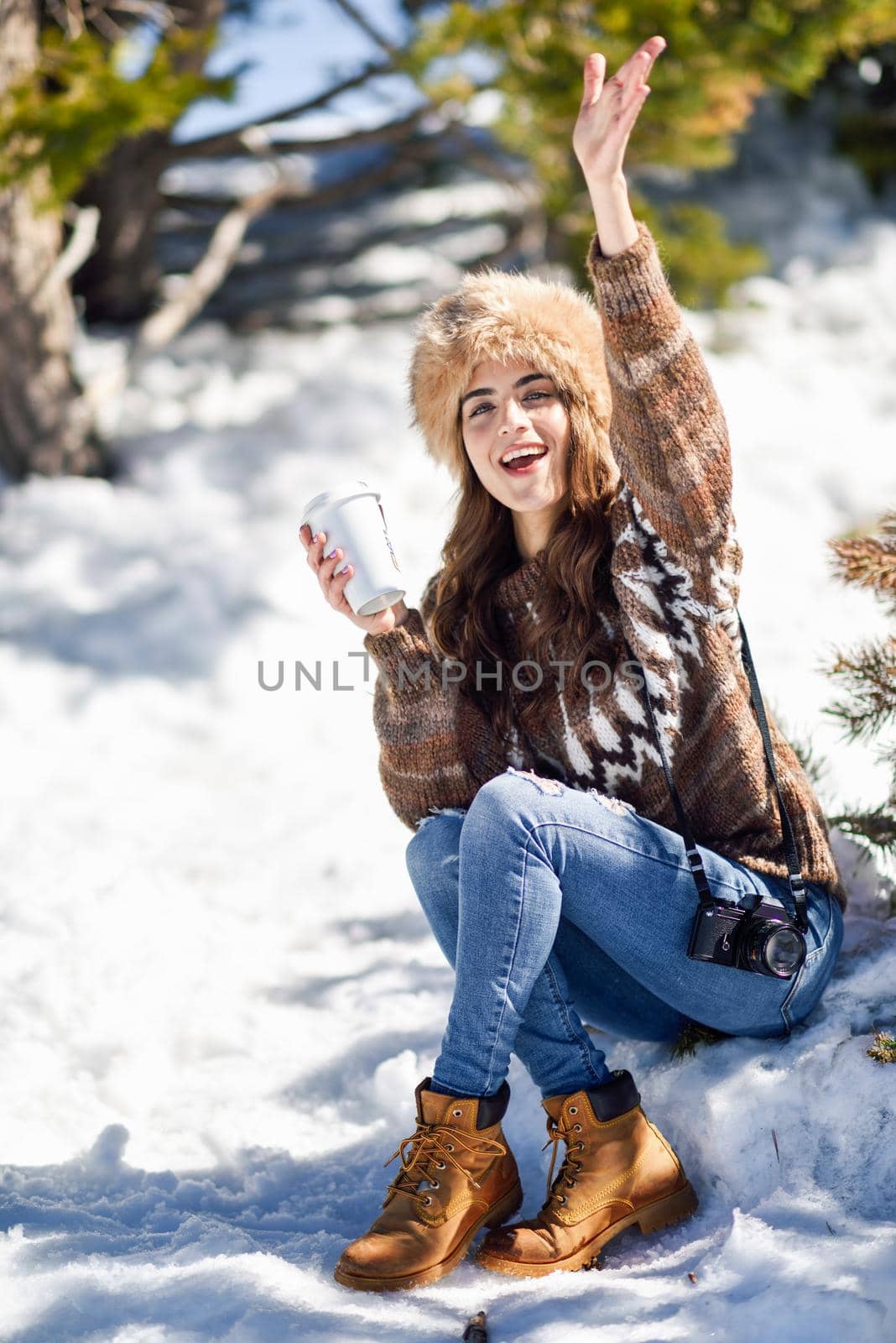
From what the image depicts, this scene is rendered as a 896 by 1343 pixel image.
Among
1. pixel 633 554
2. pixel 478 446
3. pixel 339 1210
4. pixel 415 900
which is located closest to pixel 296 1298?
pixel 339 1210

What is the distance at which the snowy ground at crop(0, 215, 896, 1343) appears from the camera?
1.49 meters

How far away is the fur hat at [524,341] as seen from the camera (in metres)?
1.87

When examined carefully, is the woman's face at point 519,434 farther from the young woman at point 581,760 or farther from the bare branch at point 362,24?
the bare branch at point 362,24

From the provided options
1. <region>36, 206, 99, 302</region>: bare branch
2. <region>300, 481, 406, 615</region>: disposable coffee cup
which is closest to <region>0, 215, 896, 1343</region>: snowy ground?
<region>300, 481, 406, 615</region>: disposable coffee cup

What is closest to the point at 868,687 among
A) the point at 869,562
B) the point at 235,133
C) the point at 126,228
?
the point at 869,562

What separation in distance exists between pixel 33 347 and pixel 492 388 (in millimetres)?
2901

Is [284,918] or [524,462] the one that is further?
[284,918]

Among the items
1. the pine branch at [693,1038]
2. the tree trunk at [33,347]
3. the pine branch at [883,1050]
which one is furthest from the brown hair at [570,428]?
the tree trunk at [33,347]

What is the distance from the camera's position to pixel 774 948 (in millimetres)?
1600

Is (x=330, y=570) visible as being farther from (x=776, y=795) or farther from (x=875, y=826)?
(x=875, y=826)

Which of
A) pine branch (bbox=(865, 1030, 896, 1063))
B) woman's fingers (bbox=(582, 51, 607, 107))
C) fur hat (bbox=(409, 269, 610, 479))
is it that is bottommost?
pine branch (bbox=(865, 1030, 896, 1063))

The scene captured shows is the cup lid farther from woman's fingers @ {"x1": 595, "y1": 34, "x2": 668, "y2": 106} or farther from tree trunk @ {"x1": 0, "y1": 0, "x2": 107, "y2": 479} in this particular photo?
tree trunk @ {"x1": 0, "y1": 0, "x2": 107, "y2": 479}

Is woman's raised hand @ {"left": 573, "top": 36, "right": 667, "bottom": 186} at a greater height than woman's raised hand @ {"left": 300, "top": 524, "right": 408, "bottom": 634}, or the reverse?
woman's raised hand @ {"left": 573, "top": 36, "right": 667, "bottom": 186}

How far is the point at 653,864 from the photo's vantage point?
5.34 feet
